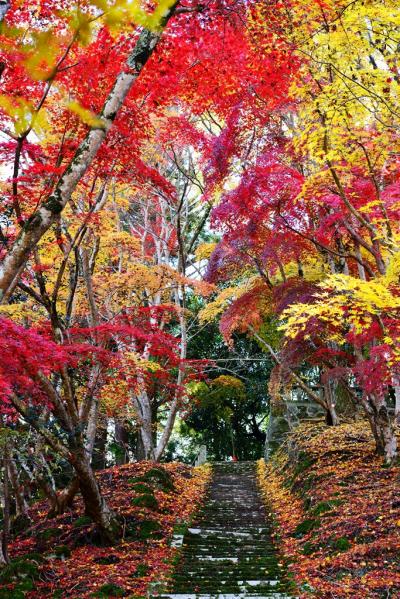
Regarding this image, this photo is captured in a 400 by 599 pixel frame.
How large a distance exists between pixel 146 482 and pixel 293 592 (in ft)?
16.2

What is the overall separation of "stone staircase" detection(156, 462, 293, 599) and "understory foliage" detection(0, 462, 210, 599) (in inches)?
12.5

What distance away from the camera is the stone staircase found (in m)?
6.27

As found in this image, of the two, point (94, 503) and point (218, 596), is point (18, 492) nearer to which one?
point (94, 503)

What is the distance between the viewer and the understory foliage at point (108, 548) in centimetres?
619

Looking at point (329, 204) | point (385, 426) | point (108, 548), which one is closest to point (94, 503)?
point (108, 548)

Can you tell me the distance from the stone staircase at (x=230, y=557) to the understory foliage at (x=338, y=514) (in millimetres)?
317

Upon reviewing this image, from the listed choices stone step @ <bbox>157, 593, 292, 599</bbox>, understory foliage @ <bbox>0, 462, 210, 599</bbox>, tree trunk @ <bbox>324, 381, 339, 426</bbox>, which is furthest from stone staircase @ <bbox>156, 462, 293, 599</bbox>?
tree trunk @ <bbox>324, 381, 339, 426</bbox>


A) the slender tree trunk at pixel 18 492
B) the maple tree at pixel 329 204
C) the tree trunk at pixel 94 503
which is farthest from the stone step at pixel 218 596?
the slender tree trunk at pixel 18 492

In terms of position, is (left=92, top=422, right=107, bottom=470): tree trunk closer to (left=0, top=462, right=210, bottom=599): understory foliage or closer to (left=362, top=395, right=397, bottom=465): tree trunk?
(left=0, top=462, right=210, bottom=599): understory foliage

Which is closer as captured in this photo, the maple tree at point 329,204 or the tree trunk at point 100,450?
the maple tree at point 329,204

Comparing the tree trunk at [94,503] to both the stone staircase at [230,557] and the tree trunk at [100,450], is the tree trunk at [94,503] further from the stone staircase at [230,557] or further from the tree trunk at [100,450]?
the tree trunk at [100,450]

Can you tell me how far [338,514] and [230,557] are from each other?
1829 millimetres

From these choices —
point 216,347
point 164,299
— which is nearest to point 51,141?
point 164,299

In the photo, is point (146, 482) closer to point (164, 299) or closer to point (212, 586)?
point (212, 586)
